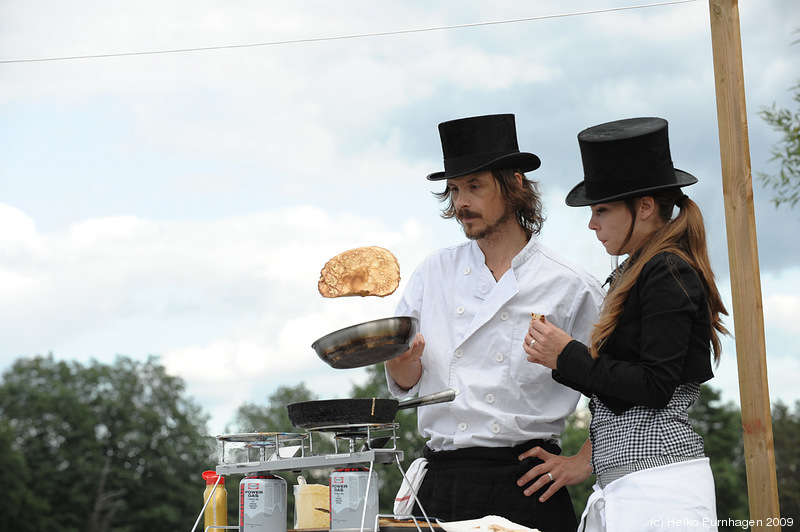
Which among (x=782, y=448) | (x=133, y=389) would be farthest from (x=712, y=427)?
(x=133, y=389)

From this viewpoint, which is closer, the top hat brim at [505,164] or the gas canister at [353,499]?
the gas canister at [353,499]

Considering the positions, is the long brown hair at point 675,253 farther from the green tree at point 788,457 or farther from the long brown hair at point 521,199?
the green tree at point 788,457

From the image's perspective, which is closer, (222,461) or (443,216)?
(222,461)

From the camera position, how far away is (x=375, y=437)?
2912 millimetres

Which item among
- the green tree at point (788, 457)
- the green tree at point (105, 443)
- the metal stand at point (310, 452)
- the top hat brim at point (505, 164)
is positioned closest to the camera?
the metal stand at point (310, 452)

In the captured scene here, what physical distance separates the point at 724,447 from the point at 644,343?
130ft

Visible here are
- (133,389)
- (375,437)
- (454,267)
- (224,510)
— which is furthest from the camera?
(133,389)

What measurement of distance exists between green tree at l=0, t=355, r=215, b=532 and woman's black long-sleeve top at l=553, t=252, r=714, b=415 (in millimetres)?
40623

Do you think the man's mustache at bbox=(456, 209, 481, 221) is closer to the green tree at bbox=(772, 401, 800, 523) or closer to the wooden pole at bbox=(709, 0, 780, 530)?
the wooden pole at bbox=(709, 0, 780, 530)

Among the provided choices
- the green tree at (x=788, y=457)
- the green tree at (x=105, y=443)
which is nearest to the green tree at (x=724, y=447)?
the green tree at (x=788, y=457)

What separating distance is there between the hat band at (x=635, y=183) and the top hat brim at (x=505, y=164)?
21.4 inches

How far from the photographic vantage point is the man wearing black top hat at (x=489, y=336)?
3258 mm

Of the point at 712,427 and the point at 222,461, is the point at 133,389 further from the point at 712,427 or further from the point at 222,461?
the point at 222,461

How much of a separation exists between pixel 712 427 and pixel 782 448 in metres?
3.13
